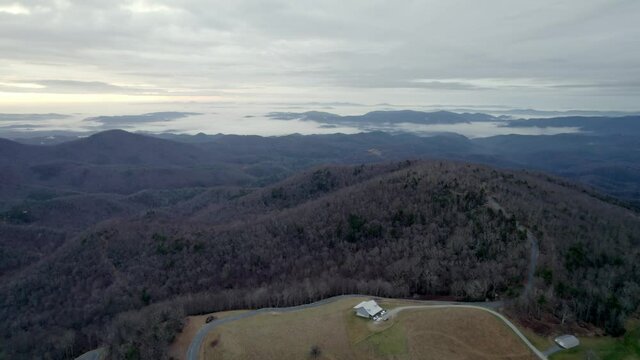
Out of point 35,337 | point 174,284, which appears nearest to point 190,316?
point 174,284

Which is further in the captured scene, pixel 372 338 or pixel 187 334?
pixel 187 334

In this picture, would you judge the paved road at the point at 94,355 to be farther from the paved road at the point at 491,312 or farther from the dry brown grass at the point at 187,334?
the paved road at the point at 491,312

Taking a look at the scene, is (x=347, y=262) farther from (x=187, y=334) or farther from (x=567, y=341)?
(x=567, y=341)

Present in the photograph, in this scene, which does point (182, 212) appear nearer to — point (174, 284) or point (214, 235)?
point (214, 235)

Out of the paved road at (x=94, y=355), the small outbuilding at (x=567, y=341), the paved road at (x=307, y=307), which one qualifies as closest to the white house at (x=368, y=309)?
the paved road at (x=307, y=307)

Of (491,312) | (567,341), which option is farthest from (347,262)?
(567,341)
